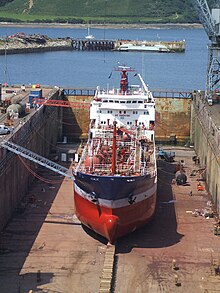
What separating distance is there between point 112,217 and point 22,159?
27.8 ft

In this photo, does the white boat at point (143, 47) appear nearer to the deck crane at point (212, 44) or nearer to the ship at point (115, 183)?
the deck crane at point (212, 44)

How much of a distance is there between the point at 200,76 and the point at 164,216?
2609 inches

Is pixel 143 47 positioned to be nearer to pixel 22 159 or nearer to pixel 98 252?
pixel 22 159

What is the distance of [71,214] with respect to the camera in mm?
31938

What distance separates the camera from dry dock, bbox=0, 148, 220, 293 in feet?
79.7

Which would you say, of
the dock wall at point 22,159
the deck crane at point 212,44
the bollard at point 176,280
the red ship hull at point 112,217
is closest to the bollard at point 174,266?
the bollard at point 176,280

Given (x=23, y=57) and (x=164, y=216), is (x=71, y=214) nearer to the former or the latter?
(x=164, y=216)

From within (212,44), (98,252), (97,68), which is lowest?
(98,252)

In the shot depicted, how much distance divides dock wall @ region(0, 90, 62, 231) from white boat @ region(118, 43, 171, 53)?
91.3 meters

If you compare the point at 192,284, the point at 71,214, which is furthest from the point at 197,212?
the point at 192,284

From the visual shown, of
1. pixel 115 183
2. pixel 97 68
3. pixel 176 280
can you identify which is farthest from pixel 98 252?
pixel 97 68

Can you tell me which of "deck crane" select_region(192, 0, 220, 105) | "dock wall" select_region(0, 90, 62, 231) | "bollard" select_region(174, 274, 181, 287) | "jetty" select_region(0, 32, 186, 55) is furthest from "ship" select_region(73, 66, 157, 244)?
"jetty" select_region(0, 32, 186, 55)

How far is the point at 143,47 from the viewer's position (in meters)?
138

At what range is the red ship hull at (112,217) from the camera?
27375 millimetres
